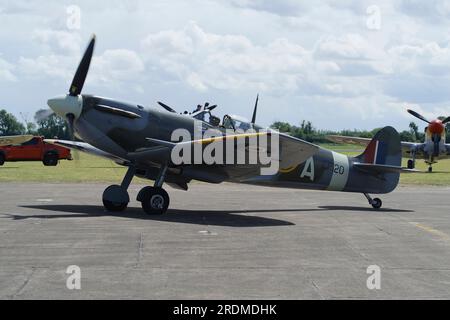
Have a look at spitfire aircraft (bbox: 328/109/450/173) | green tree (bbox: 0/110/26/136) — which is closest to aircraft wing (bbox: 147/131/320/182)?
spitfire aircraft (bbox: 328/109/450/173)

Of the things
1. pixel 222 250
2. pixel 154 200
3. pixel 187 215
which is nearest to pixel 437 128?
pixel 187 215

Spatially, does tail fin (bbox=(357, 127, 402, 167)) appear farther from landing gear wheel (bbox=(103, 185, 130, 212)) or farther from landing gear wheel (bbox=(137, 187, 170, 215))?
landing gear wheel (bbox=(103, 185, 130, 212))

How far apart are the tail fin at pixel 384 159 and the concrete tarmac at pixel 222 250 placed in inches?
33.3

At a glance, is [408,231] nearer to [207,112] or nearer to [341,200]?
[207,112]

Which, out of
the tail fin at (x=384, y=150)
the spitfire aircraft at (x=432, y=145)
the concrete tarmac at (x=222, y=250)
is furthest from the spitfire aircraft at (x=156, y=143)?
the spitfire aircraft at (x=432, y=145)

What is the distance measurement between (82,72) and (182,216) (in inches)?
146

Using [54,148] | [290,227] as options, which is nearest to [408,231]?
[290,227]

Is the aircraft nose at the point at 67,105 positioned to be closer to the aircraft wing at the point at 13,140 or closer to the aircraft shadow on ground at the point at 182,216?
the aircraft shadow on ground at the point at 182,216

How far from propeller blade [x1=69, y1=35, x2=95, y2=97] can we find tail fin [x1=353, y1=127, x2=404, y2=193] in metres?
7.38

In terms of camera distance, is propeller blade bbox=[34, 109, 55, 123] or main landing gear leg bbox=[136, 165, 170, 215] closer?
main landing gear leg bbox=[136, 165, 170, 215]

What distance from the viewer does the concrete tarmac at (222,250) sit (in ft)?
23.5

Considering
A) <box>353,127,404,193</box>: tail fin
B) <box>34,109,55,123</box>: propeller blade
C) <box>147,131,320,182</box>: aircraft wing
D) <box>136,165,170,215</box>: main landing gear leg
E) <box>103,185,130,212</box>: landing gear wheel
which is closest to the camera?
<box>147,131,320,182</box>: aircraft wing

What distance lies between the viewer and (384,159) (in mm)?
18000

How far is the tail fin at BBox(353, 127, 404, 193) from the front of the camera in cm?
1742
